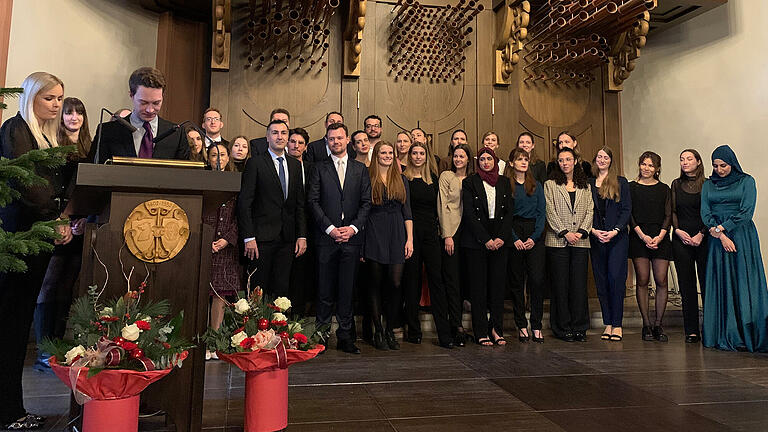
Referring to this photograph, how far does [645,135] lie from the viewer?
22.8 feet

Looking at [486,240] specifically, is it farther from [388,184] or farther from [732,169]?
[732,169]

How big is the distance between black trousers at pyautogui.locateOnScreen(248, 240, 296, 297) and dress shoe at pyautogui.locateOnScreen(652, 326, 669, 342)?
9.67 ft

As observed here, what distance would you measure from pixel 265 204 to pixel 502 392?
185 cm

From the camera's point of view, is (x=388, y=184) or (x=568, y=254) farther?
(x=568, y=254)

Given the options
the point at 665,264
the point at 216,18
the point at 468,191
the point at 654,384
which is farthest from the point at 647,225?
the point at 216,18

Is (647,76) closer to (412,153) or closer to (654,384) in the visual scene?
(412,153)

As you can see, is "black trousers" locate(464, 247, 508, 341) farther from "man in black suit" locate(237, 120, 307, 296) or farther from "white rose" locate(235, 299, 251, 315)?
"white rose" locate(235, 299, 251, 315)

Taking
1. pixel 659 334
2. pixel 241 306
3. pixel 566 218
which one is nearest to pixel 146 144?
pixel 241 306

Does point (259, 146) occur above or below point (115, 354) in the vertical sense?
above

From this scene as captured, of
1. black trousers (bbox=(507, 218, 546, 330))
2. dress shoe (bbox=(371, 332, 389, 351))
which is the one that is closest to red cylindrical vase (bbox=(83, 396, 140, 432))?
dress shoe (bbox=(371, 332, 389, 351))

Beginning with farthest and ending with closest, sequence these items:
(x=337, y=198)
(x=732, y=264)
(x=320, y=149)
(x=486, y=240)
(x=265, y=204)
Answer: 1. (x=320, y=149)
2. (x=732, y=264)
3. (x=486, y=240)
4. (x=337, y=198)
5. (x=265, y=204)

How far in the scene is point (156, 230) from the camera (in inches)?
70.1

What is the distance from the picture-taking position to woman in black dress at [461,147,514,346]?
4.14m

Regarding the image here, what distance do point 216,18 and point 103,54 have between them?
1155 mm
